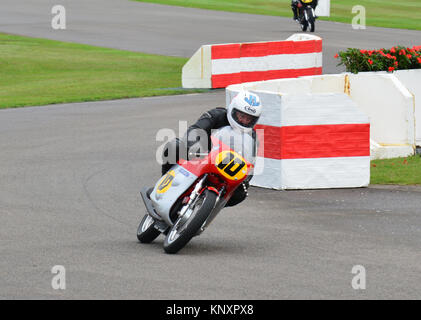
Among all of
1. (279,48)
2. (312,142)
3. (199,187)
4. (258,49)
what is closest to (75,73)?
(258,49)

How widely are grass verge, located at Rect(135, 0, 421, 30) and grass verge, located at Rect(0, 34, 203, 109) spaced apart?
15.5 metres

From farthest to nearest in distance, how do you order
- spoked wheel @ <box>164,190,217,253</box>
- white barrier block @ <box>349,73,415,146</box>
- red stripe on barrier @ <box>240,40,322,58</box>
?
red stripe on barrier @ <box>240,40,322,58</box> → white barrier block @ <box>349,73,415,146</box> → spoked wheel @ <box>164,190,217,253</box>

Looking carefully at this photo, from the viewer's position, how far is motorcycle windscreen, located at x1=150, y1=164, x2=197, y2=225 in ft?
29.1

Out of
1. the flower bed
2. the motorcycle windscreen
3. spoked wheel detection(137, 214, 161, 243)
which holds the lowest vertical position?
spoked wheel detection(137, 214, 161, 243)

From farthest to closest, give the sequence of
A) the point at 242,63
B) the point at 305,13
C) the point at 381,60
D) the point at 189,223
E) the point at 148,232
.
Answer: the point at 305,13
the point at 242,63
the point at 381,60
the point at 148,232
the point at 189,223

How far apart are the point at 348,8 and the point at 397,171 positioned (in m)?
39.2

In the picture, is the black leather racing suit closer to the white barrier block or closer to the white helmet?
the white helmet

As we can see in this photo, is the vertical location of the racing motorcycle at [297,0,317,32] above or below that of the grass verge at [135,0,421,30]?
above

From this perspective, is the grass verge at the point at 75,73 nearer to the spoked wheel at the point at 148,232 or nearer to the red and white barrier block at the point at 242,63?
the red and white barrier block at the point at 242,63

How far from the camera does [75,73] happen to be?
2642cm

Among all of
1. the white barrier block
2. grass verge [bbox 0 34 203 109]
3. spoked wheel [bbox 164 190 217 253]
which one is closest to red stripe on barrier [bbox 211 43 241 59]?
grass verge [bbox 0 34 203 109]

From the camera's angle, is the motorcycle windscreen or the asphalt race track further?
the motorcycle windscreen

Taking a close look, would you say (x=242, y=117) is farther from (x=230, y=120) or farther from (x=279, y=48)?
(x=279, y=48)
